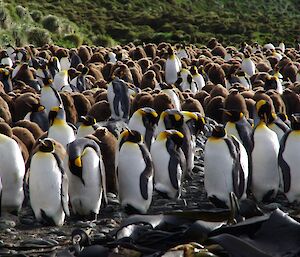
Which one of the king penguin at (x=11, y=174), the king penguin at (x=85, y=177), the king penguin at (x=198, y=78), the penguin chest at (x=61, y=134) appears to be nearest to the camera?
the king penguin at (x=85, y=177)

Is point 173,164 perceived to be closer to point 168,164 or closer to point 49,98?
point 168,164

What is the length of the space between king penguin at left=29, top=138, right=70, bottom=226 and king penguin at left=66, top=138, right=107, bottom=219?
0.48ft

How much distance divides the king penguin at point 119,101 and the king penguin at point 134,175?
11.7ft

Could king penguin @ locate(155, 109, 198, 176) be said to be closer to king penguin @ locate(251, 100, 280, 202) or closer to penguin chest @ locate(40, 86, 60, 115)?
king penguin @ locate(251, 100, 280, 202)

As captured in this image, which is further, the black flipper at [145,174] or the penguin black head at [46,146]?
the black flipper at [145,174]

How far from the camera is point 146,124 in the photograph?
26.7 ft

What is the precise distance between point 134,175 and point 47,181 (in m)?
0.95

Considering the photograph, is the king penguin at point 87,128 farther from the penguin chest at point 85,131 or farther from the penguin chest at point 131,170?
the penguin chest at point 131,170

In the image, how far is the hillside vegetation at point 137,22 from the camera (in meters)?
29.2

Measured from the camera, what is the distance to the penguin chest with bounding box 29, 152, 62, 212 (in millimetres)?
6090

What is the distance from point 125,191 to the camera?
660 cm

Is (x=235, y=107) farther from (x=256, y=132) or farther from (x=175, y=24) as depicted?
(x=175, y=24)

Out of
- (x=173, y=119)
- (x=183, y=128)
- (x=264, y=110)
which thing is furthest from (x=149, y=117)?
(x=264, y=110)

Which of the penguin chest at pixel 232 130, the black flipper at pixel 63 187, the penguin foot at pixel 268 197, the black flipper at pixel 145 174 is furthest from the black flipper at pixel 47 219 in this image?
the penguin chest at pixel 232 130
